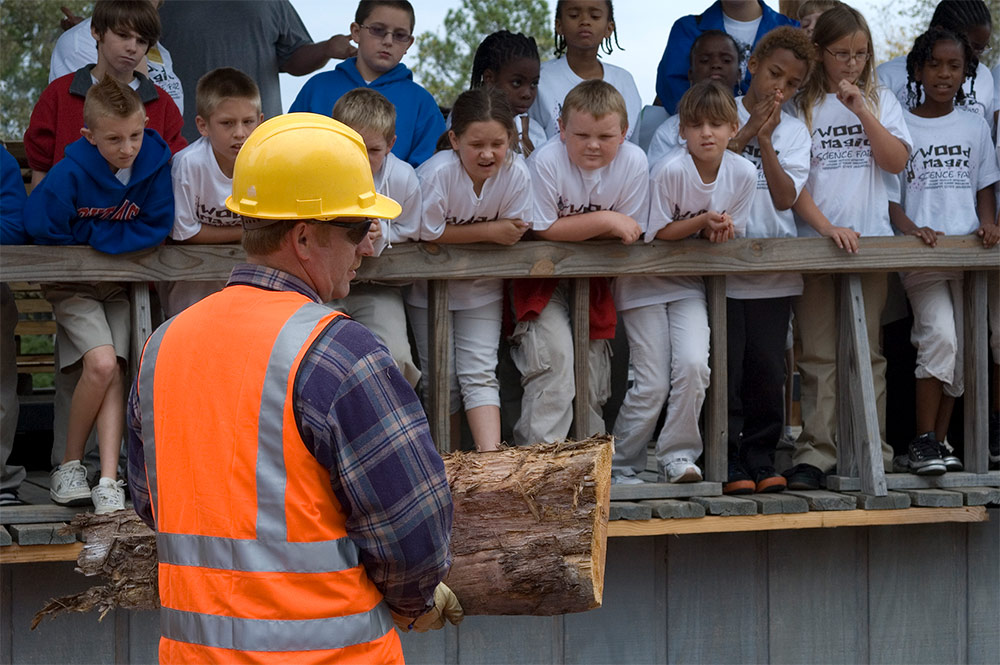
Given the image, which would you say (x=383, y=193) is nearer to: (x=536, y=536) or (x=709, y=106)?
(x=709, y=106)

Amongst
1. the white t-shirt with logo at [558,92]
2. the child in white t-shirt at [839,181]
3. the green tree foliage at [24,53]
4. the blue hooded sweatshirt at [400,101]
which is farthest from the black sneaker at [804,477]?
the green tree foliage at [24,53]

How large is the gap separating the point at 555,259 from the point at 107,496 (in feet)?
6.31

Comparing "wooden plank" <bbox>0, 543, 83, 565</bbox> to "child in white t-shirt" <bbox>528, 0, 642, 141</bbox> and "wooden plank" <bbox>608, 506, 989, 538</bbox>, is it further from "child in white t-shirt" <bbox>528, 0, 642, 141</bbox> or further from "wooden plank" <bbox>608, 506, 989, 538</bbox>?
"child in white t-shirt" <bbox>528, 0, 642, 141</bbox>

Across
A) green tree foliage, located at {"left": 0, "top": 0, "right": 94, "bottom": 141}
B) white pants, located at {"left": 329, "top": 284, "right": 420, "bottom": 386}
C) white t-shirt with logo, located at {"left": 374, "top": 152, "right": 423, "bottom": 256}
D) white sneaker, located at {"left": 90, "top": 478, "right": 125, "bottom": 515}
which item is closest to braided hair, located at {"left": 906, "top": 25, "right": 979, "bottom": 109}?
white t-shirt with logo, located at {"left": 374, "top": 152, "right": 423, "bottom": 256}

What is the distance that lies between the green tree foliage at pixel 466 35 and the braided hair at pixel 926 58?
11450 mm

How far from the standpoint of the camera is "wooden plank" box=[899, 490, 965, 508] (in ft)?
15.8

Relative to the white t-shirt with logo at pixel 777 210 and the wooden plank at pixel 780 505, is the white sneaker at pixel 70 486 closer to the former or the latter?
the wooden plank at pixel 780 505

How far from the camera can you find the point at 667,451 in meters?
4.83

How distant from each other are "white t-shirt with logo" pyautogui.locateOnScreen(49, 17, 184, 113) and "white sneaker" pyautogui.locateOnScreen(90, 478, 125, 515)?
2.15 m

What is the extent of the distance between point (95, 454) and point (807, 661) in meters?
3.21

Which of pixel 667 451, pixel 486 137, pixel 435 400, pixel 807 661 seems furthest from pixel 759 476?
pixel 486 137

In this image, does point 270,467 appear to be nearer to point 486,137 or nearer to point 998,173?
point 486,137

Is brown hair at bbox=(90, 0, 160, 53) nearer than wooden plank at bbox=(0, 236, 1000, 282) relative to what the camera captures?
No

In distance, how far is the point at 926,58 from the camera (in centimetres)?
545
